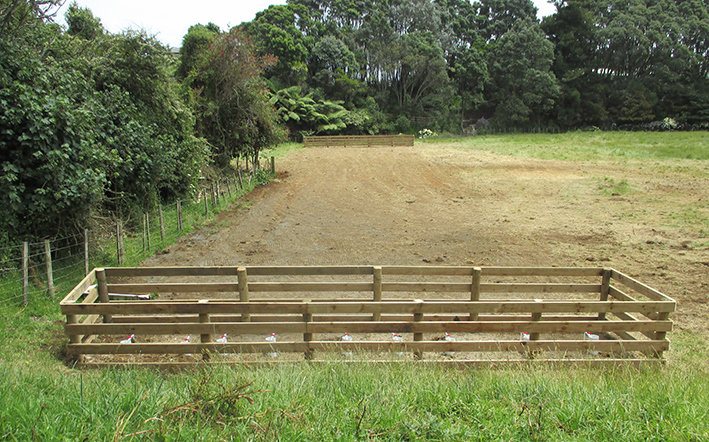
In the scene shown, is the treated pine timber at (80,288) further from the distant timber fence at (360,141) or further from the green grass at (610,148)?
the distant timber fence at (360,141)

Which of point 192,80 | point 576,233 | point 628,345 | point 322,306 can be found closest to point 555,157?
point 576,233

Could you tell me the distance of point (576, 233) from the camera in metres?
12.0

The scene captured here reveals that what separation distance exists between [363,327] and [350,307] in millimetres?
315

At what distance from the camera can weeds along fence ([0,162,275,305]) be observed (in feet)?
22.7

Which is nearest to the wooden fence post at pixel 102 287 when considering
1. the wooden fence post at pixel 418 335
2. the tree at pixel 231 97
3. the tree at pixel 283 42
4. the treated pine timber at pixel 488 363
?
the treated pine timber at pixel 488 363

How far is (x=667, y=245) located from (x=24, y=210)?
1430 centimetres

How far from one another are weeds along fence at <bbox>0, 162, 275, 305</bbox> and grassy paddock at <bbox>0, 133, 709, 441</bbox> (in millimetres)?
3538

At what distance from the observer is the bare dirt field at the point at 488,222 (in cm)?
984

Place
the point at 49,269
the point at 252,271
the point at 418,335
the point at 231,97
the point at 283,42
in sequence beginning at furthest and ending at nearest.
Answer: the point at 283,42 < the point at 231,97 < the point at 49,269 < the point at 252,271 < the point at 418,335

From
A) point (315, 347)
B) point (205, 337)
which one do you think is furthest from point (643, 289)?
point (205, 337)

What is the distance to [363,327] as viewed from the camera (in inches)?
202

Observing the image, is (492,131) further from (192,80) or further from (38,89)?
(38,89)

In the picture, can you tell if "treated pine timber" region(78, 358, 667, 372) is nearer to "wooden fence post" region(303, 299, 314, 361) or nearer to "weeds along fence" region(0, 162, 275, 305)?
"wooden fence post" region(303, 299, 314, 361)

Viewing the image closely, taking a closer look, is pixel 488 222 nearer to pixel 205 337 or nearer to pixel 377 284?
pixel 377 284
